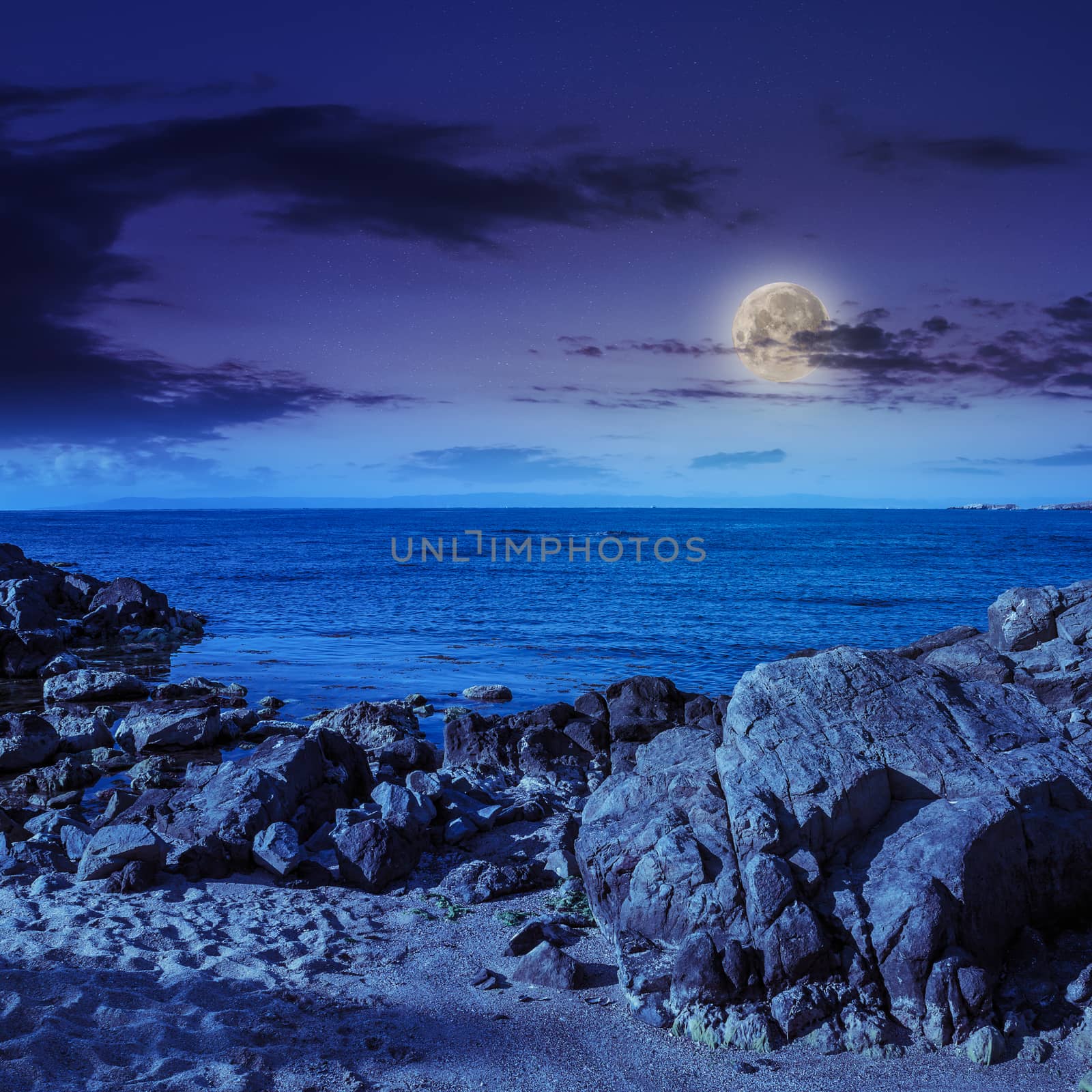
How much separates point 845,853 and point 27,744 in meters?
18.4

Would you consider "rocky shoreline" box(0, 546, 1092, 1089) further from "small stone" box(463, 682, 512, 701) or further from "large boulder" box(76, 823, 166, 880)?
"small stone" box(463, 682, 512, 701)

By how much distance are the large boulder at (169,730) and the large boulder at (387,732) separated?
278 centimetres

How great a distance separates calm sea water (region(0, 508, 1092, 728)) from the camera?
32625 millimetres

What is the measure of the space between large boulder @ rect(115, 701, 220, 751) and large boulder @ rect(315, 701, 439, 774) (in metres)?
2.78

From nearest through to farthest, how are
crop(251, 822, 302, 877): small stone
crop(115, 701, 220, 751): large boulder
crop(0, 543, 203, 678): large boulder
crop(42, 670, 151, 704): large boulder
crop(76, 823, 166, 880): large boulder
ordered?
crop(76, 823, 166, 880): large boulder, crop(251, 822, 302, 877): small stone, crop(115, 701, 220, 751): large boulder, crop(42, 670, 151, 704): large boulder, crop(0, 543, 203, 678): large boulder

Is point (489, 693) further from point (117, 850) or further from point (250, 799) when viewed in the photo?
point (117, 850)

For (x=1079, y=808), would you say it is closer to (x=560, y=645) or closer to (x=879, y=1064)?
(x=879, y=1064)

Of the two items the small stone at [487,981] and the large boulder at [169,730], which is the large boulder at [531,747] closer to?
the large boulder at [169,730]

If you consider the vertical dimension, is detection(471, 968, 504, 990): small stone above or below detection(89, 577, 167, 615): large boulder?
below

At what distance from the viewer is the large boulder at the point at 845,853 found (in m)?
8.34

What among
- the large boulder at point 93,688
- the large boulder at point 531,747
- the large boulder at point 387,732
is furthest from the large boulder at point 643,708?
the large boulder at point 93,688

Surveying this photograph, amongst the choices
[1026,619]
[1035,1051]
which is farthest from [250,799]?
[1026,619]

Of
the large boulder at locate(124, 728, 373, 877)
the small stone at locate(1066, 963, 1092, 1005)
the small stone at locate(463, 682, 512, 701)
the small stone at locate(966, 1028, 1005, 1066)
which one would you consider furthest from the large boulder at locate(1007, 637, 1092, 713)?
the small stone at locate(463, 682, 512, 701)

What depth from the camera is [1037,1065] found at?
25.4 ft
